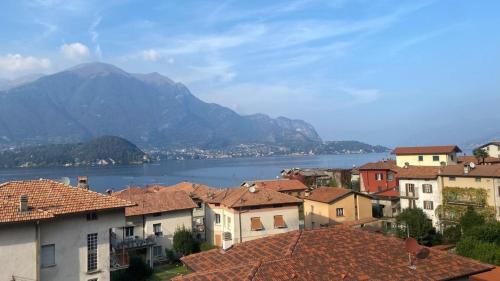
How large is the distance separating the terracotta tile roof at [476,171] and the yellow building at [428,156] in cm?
1460

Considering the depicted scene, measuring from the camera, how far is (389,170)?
70.3m

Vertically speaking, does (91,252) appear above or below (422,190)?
below

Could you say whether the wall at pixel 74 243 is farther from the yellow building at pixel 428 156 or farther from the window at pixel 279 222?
the yellow building at pixel 428 156

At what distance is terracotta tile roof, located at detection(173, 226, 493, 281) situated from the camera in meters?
14.8

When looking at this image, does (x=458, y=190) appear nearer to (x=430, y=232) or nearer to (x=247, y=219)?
(x=430, y=232)

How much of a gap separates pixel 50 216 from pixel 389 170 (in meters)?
56.3

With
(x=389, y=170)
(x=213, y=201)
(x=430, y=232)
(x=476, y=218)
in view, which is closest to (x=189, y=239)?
(x=213, y=201)

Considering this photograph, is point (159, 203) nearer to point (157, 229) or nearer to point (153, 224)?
point (153, 224)

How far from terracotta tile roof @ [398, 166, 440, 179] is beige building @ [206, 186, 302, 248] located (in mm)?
17483

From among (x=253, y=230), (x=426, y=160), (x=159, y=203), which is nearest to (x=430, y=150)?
(x=426, y=160)

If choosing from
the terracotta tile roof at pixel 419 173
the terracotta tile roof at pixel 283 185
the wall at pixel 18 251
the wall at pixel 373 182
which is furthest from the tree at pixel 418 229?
the wall at pixel 18 251

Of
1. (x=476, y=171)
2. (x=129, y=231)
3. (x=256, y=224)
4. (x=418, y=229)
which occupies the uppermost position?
(x=476, y=171)

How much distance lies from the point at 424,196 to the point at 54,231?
41.9m

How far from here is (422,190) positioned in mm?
53406
